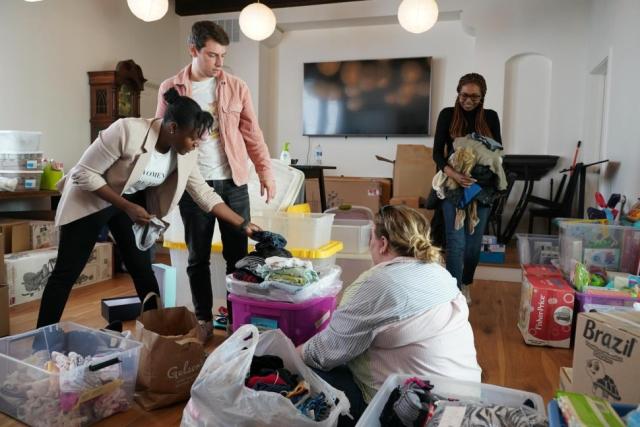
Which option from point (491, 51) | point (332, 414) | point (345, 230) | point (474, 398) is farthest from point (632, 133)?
point (332, 414)

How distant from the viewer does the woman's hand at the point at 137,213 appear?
5.60 feet

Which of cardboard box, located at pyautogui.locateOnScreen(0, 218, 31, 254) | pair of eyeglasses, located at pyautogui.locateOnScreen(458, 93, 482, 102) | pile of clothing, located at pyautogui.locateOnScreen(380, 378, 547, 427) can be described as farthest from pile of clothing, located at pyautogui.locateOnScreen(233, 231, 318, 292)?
cardboard box, located at pyautogui.locateOnScreen(0, 218, 31, 254)

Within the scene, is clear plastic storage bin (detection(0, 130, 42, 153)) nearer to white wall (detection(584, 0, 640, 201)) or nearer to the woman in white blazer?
the woman in white blazer

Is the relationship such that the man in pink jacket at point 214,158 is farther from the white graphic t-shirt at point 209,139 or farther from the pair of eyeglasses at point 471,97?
the pair of eyeglasses at point 471,97

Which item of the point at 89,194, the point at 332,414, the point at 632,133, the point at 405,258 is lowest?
the point at 332,414

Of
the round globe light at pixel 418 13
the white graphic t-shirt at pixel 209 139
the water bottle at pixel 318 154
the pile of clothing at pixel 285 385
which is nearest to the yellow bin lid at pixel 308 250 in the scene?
the white graphic t-shirt at pixel 209 139

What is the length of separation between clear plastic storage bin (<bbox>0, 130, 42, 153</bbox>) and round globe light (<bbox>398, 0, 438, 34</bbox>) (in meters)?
2.81

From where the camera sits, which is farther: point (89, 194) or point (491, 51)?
point (491, 51)

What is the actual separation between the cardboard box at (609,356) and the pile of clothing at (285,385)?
67 centimetres

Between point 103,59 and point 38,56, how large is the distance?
2.32 feet

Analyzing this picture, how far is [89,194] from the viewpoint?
5.65 feet

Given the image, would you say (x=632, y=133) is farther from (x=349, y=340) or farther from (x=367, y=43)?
(x=367, y=43)

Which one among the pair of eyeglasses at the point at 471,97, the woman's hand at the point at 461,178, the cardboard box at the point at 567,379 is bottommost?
the cardboard box at the point at 567,379

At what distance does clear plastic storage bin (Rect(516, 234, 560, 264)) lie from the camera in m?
2.90
